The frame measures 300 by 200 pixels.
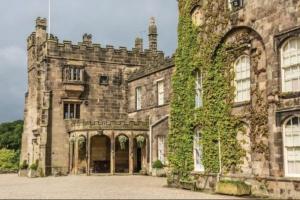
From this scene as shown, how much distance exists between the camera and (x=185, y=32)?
24344mm

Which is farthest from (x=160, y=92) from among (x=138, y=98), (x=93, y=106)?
(x=93, y=106)

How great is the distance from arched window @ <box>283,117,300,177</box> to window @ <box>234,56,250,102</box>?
2.88 m

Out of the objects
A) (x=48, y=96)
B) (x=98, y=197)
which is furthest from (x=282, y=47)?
(x=48, y=96)

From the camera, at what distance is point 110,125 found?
33438mm

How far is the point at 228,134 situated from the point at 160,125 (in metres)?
12.5

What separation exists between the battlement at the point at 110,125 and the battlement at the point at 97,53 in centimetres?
492

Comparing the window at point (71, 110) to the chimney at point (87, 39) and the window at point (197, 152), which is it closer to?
the chimney at point (87, 39)

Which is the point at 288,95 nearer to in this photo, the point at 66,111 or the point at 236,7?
the point at 236,7

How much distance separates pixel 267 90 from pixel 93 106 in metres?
21.2

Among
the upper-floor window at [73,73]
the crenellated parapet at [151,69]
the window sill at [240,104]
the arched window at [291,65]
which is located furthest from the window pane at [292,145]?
the upper-floor window at [73,73]

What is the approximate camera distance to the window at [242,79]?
20.3 meters

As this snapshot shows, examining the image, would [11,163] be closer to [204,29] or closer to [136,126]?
[136,126]

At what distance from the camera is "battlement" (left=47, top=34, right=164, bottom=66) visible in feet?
121

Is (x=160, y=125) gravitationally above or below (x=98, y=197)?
above
